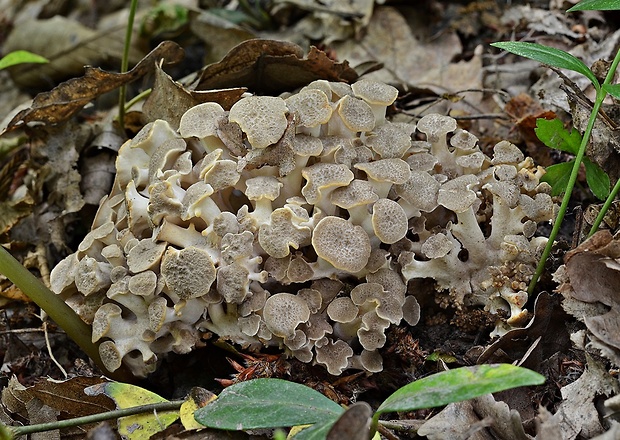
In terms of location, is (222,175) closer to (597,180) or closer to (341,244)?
(341,244)

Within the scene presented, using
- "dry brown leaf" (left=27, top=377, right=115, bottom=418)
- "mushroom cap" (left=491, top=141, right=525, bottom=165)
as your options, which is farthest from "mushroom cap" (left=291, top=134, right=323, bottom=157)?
"dry brown leaf" (left=27, top=377, right=115, bottom=418)

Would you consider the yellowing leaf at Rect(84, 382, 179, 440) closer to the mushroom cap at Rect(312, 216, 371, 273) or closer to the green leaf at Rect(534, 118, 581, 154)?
the mushroom cap at Rect(312, 216, 371, 273)

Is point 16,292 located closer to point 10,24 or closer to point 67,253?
point 67,253

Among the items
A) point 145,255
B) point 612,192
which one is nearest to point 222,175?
point 145,255

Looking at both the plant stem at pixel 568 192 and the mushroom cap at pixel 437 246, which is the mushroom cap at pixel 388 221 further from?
the plant stem at pixel 568 192

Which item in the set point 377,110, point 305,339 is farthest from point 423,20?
point 305,339
